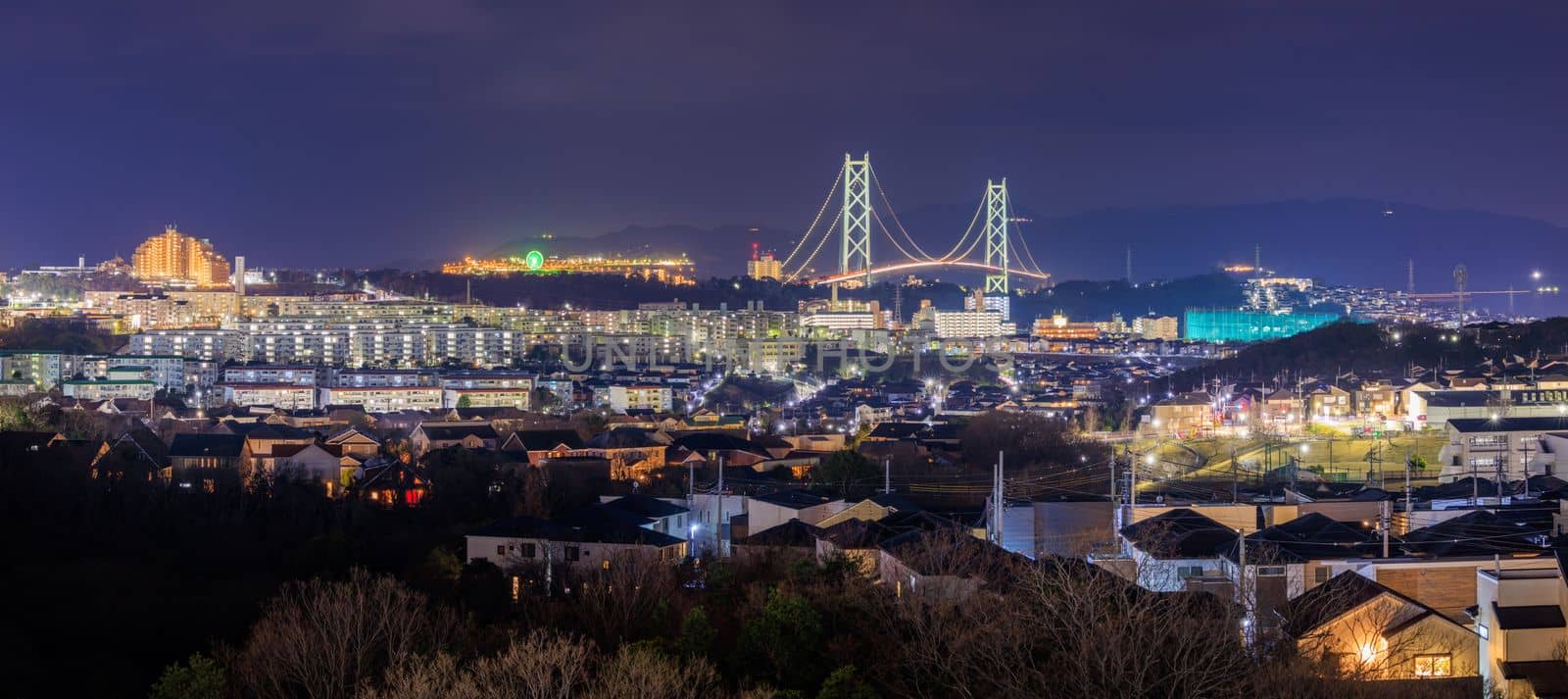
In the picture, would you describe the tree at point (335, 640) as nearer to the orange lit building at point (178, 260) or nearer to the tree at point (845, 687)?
the tree at point (845, 687)

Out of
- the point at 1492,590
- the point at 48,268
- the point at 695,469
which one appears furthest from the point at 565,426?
the point at 48,268

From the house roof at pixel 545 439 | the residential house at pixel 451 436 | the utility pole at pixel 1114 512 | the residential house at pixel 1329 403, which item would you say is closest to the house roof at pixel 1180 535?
the utility pole at pixel 1114 512

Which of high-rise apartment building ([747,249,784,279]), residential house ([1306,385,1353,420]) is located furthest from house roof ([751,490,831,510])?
high-rise apartment building ([747,249,784,279])

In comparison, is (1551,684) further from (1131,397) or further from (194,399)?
(194,399)

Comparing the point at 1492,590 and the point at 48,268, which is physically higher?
the point at 48,268

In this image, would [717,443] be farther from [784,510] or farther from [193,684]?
[193,684]

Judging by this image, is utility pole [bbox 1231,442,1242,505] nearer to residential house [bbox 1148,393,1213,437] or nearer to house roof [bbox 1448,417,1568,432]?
house roof [bbox 1448,417,1568,432]
